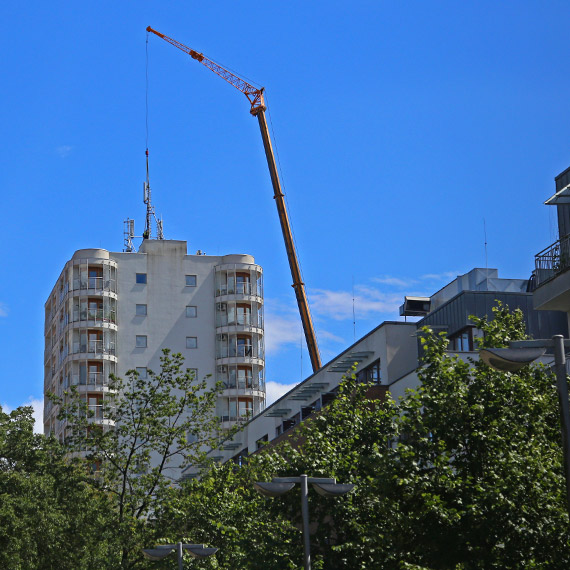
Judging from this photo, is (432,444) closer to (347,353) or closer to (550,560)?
(550,560)

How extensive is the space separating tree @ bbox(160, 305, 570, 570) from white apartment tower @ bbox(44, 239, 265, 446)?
82028 millimetres

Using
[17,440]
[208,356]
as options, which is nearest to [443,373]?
[17,440]

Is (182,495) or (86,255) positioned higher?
(86,255)

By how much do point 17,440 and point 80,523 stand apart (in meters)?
5.30

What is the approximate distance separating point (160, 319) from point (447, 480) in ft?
310

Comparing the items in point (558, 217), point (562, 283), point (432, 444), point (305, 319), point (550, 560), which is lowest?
point (550, 560)

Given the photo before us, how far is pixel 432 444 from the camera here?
100 feet

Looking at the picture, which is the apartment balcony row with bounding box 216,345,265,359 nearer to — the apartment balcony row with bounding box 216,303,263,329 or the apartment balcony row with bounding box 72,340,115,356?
the apartment balcony row with bounding box 216,303,263,329

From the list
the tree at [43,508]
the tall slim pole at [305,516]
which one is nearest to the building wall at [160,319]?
the tree at [43,508]

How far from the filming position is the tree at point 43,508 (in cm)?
4875

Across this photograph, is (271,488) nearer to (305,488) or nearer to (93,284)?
(305,488)

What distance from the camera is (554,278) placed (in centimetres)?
3241

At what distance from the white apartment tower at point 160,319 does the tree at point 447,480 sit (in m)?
82.0

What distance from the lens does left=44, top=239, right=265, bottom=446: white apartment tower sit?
391 ft
